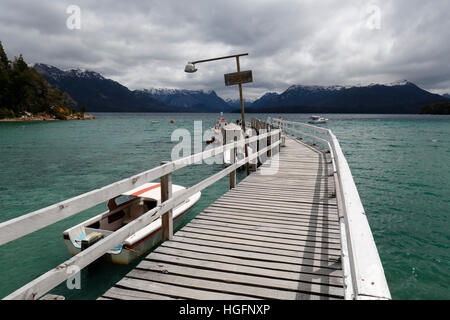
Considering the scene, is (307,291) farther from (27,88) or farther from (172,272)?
(27,88)

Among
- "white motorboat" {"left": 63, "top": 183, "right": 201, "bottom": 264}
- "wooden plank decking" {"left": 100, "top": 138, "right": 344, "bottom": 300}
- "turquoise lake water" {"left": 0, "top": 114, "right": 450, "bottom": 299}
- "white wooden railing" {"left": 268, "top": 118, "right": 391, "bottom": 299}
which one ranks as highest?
"white wooden railing" {"left": 268, "top": 118, "right": 391, "bottom": 299}

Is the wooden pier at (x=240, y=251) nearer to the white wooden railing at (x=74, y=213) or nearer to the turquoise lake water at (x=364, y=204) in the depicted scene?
the white wooden railing at (x=74, y=213)

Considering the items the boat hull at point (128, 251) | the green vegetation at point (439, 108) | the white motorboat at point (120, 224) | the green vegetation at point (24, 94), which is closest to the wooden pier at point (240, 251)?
the white motorboat at point (120, 224)

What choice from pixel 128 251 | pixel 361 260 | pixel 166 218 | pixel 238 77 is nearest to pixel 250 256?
pixel 166 218

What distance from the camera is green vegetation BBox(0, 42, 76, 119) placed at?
92881mm

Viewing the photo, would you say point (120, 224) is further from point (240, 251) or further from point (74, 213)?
point (74, 213)

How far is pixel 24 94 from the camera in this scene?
317 feet

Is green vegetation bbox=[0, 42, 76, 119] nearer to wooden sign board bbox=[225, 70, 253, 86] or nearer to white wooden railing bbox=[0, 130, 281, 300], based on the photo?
wooden sign board bbox=[225, 70, 253, 86]

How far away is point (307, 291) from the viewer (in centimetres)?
305

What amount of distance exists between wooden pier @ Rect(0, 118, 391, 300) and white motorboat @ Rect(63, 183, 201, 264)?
1572mm

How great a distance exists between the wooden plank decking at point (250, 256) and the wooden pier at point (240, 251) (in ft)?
0.04

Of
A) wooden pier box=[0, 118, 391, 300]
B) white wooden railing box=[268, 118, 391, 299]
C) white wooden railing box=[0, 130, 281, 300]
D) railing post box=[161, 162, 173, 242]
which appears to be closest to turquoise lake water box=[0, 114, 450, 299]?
railing post box=[161, 162, 173, 242]

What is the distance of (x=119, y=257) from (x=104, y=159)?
19.9 metres

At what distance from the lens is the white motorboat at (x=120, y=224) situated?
586 centimetres
